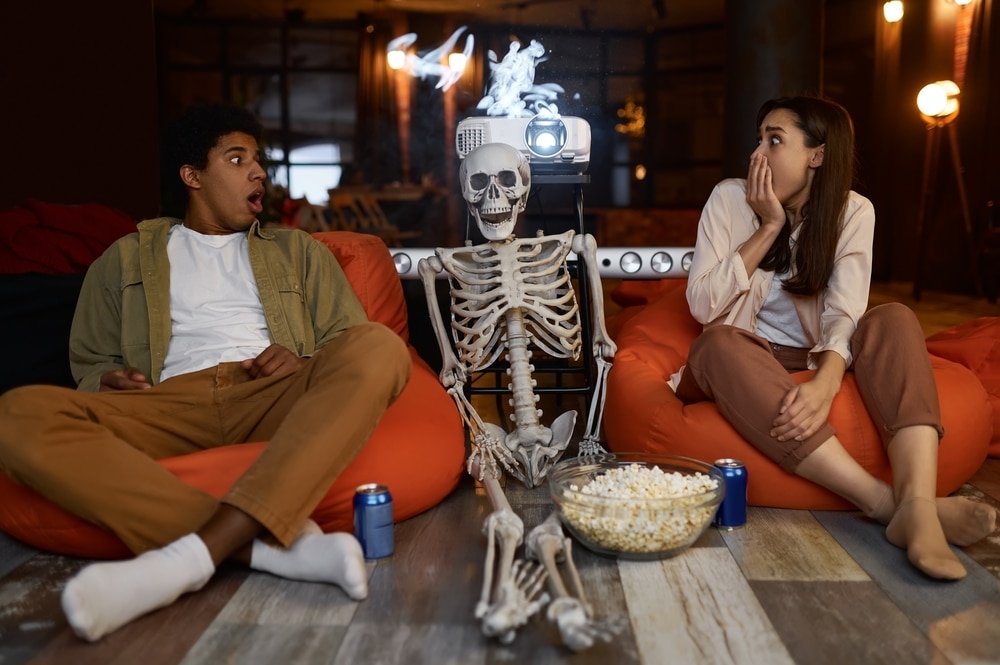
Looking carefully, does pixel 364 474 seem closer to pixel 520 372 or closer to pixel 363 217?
pixel 520 372

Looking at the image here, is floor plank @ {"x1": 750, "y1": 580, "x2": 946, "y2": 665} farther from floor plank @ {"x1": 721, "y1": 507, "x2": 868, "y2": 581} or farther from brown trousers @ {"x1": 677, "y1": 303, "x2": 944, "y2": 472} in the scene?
brown trousers @ {"x1": 677, "y1": 303, "x2": 944, "y2": 472}

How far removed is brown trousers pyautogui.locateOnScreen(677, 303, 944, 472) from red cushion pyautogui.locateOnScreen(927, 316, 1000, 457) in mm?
849

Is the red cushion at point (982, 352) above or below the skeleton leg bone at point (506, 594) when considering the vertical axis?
above

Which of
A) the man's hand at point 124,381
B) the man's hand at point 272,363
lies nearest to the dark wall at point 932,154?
the man's hand at point 272,363

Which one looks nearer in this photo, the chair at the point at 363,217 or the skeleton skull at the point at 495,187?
the skeleton skull at the point at 495,187

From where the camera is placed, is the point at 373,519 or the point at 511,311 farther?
the point at 511,311

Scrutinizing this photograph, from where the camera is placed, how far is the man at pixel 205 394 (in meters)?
1.95

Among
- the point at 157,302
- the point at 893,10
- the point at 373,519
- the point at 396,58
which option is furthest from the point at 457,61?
the point at 373,519

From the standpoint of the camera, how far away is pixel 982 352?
129 inches

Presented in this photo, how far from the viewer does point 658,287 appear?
4281 millimetres

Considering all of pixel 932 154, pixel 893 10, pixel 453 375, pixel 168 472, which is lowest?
pixel 168 472

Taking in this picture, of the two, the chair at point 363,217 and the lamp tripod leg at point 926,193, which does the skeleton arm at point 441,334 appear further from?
the lamp tripod leg at point 926,193

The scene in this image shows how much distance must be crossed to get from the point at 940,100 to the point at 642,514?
232 inches

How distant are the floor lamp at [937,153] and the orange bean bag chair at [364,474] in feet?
17.2
